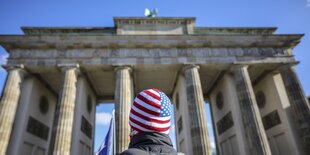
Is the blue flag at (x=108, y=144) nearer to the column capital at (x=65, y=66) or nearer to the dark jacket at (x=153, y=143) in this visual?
the dark jacket at (x=153, y=143)

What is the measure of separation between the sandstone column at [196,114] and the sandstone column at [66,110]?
27.8ft

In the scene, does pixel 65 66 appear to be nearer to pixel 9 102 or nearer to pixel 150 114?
pixel 9 102

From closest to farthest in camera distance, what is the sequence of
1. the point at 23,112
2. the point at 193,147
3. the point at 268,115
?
the point at 193,147 < the point at 23,112 < the point at 268,115

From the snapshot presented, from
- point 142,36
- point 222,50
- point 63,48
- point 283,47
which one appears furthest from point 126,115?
point 283,47

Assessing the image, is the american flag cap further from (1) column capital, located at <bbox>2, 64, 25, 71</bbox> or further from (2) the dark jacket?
(1) column capital, located at <bbox>2, 64, 25, 71</bbox>

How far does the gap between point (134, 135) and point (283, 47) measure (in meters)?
19.0

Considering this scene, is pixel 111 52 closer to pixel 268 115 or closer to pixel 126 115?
pixel 126 115

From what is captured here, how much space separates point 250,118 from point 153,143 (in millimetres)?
14039

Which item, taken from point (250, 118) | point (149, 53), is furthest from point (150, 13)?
point (250, 118)

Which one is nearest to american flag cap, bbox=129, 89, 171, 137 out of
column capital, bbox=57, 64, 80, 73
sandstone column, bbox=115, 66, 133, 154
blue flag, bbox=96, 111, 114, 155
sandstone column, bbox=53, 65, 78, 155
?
blue flag, bbox=96, 111, 114, 155

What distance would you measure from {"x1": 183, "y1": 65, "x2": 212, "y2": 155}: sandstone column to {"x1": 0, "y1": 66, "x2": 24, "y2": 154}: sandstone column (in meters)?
12.6

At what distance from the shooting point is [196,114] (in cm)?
1355

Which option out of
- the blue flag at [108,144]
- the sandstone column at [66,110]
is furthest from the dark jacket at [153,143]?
the sandstone column at [66,110]

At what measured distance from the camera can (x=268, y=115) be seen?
57.8ft
